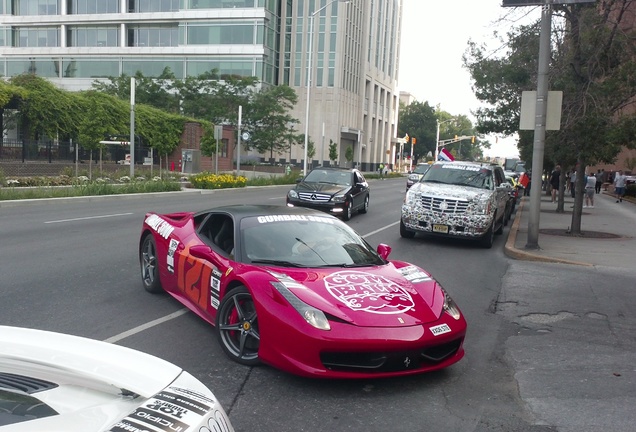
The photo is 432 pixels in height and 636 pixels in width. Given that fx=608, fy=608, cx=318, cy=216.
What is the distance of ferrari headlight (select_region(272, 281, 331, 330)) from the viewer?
458 cm

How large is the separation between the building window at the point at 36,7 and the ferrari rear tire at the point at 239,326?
229ft

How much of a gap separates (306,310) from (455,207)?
8.88m

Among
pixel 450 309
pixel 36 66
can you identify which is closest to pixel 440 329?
pixel 450 309

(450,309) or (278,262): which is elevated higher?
(278,262)

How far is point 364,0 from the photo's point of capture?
256 ft

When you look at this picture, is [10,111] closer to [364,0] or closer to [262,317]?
[262,317]

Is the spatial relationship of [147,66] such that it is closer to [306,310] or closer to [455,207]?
[455,207]

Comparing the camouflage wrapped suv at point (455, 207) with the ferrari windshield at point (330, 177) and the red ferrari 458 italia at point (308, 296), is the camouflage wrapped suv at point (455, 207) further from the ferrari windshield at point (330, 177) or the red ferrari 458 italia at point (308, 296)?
the red ferrari 458 italia at point (308, 296)

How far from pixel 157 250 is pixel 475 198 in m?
7.83

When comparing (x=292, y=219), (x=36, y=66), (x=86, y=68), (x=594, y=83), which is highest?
(x=36, y=66)

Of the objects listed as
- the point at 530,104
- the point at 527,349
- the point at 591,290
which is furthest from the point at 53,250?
the point at 530,104

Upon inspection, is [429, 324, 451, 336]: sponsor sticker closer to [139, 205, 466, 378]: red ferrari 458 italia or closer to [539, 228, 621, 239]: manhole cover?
[139, 205, 466, 378]: red ferrari 458 italia

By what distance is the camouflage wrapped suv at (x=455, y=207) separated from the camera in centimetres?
1296

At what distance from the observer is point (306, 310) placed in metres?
4.68
